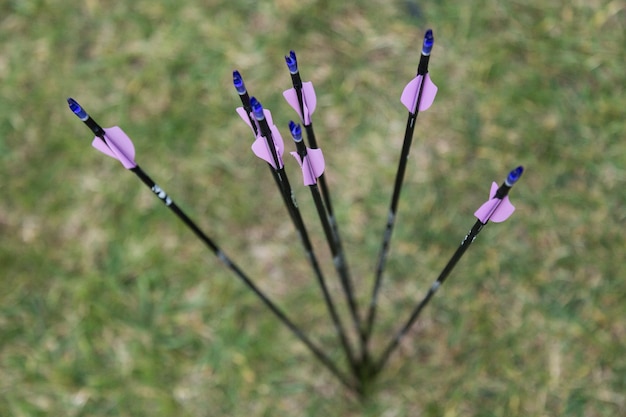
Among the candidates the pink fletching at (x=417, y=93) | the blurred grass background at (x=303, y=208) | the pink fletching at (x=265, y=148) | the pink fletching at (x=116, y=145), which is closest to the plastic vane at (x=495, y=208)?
the pink fletching at (x=417, y=93)

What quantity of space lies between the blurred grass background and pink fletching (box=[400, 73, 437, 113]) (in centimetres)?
103

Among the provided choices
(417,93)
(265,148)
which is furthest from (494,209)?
(265,148)

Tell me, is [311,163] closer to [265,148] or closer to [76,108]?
[265,148]

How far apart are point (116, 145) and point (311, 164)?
0.27 metres

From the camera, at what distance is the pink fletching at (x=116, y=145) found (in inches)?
34.9

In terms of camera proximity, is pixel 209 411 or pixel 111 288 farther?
pixel 111 288

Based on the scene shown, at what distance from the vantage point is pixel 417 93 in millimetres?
901

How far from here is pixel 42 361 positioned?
1883mm

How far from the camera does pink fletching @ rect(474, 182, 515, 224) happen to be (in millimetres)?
862

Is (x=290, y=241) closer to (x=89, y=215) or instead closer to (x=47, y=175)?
(x=89, y=215)

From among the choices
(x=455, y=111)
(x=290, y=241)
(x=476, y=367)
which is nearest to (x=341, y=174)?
(x=290, y=241)

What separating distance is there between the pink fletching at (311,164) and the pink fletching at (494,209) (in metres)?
0.22

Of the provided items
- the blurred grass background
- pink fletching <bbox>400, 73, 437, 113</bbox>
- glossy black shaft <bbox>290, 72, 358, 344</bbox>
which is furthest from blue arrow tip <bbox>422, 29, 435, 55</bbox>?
the blurred grass background

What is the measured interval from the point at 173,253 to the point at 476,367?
0.94 metres
